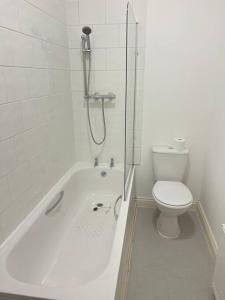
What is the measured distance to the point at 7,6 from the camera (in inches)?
47.1

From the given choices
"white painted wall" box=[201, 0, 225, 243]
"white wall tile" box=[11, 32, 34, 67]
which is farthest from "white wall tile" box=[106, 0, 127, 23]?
"white wall tile" box=[11, 32, 34, 67]

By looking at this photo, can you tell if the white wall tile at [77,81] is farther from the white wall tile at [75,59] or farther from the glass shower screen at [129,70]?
the glass shower screen at [129,70]

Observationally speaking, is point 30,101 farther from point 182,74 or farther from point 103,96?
point 182,74

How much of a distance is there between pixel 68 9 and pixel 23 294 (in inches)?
88.7

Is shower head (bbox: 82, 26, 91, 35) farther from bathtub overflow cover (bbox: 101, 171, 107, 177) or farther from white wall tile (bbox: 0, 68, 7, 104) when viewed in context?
bathtub overflow cover (bbox: 101, 171, 107, 177)

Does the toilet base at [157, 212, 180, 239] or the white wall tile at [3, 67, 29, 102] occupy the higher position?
the white wall tile at [3, 67, 29, 102]

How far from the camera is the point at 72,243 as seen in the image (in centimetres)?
177

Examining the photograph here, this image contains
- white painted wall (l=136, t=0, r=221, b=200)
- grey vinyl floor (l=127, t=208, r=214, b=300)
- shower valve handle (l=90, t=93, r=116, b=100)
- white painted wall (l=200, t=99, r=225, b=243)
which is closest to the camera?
grey vinyl floor (l=127, t=208, r=214, b=300)

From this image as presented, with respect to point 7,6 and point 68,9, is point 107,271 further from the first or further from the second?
point 68,9

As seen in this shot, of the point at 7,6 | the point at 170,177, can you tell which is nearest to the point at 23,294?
the point at 7,6

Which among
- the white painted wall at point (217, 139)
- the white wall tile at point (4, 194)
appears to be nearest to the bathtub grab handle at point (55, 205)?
the white wall tile at point (4, 194)

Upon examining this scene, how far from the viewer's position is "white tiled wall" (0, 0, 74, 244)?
1.23m

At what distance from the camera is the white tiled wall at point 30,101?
123 cm

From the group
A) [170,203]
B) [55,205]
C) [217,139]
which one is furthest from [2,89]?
[217,139]
